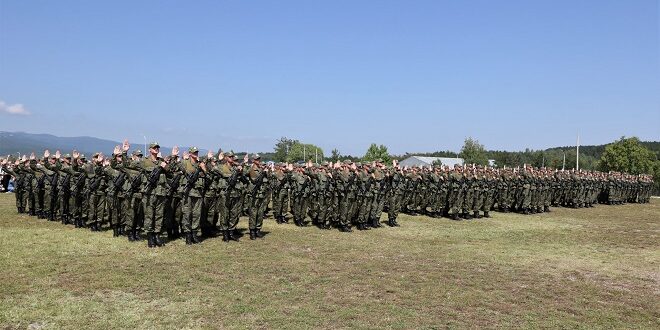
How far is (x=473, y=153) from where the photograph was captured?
81125 mm

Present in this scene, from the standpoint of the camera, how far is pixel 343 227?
15.3 meters

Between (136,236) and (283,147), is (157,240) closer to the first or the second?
(136,236)

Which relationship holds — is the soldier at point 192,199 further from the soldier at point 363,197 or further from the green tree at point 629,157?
the green tree at point 629,157

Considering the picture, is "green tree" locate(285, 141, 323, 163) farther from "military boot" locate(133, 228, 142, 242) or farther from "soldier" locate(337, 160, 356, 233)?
"military boot" locate(133, 228, 142, 242)

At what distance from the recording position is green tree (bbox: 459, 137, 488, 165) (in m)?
80.2

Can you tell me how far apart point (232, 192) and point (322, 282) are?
4.70 meters

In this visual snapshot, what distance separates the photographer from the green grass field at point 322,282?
6738mm

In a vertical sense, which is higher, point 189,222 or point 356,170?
point 356,170

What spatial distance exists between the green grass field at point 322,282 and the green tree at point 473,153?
67.3 metres

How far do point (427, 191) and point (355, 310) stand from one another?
44.9 feet

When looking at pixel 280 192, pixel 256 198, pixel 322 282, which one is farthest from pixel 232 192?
pixel 322 282

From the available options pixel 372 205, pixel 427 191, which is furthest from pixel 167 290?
pixel 427 191

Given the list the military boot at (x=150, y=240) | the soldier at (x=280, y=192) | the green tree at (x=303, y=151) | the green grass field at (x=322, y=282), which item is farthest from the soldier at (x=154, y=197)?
the green tree at (x=303, y=151)

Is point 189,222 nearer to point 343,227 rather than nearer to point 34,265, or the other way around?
point 34,265
